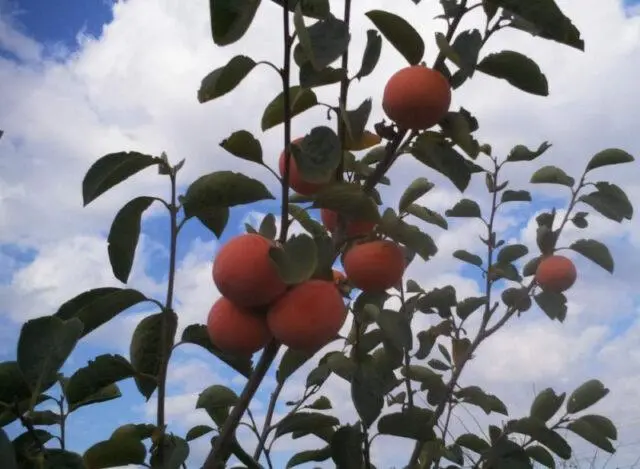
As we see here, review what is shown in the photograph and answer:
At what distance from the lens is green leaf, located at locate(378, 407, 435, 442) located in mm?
1813

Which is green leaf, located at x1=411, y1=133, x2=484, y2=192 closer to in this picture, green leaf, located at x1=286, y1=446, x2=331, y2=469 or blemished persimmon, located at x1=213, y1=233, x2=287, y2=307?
blemished persimmon, located at x1=213, y1=233, x2=287, y2=307

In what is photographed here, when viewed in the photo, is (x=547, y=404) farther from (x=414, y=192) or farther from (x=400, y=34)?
(x=400, y=34)

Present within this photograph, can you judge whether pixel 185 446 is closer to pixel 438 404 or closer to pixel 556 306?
pixel 438 404

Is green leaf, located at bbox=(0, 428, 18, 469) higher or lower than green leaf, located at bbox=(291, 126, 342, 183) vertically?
lower

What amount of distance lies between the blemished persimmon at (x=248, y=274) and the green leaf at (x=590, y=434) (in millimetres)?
1745

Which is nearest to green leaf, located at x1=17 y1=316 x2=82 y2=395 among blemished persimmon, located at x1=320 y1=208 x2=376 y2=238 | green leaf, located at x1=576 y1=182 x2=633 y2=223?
blemished persimmon, located at x1=320 y1=208 x2=376 y2=238

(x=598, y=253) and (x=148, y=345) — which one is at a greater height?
(x=598, y=253)

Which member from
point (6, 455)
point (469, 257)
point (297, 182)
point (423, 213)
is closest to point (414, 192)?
point (423, 213)

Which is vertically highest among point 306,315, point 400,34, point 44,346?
point 400,34

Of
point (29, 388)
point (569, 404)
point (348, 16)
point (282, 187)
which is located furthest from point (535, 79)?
point (569, 404)

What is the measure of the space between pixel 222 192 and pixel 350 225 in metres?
0.27

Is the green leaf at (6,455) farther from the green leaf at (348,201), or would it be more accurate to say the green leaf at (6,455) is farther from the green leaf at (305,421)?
the green leaf at (305,421)

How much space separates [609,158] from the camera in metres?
2.75

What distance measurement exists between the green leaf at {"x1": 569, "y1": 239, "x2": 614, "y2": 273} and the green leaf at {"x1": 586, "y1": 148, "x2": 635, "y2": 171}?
32cm
